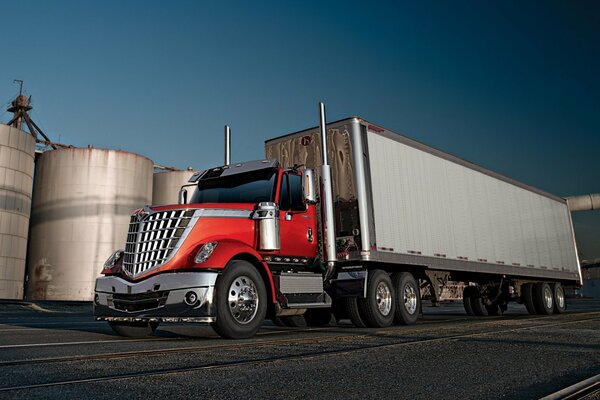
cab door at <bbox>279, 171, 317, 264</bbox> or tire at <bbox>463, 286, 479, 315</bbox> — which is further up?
cab door at <bbox>279, 171, 317, 264</bbox>

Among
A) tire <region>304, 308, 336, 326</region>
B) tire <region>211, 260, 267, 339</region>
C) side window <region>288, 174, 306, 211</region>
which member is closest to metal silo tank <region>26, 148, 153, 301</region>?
tire <region>304, 308, 336, 326</region>

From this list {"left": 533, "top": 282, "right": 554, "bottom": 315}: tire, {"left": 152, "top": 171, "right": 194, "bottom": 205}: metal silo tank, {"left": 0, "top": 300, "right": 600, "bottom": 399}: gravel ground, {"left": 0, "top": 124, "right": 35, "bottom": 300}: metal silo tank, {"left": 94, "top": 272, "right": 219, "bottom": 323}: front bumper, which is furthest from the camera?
{"left": 152, "top": 171, "right": 194, "bottom": 205}: metal silo tank

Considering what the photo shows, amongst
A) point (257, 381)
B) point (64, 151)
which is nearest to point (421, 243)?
point (257, 381)

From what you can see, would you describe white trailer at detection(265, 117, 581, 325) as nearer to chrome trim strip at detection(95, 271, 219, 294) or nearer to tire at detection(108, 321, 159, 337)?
chrome trim strip at detection(95, 271, 219, 294)

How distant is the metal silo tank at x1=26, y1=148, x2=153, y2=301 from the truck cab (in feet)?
91.2

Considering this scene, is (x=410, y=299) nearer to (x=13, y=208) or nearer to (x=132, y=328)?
(x=132, y=328)

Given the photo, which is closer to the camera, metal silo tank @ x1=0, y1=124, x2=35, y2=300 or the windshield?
the windshield

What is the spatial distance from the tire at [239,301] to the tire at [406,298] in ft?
12.3

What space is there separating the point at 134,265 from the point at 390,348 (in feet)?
13.1

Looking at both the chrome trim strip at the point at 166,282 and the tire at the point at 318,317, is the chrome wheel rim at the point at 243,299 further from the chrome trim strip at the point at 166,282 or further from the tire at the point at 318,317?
the tire at the point at 318,317

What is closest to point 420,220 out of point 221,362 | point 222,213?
point 222,213

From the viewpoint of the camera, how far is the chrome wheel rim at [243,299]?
24.8ft

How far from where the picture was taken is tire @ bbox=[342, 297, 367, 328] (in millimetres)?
10195

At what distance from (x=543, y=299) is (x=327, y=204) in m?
10.1
